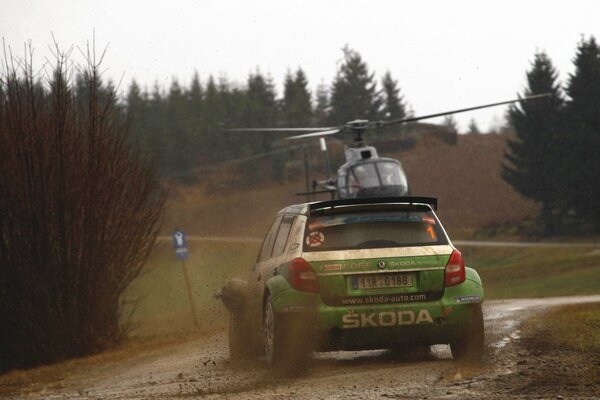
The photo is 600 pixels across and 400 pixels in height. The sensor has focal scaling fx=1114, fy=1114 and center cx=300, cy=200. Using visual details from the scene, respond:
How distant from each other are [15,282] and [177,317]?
1995 centimetres

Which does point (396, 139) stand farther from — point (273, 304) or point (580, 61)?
point (273, 304)

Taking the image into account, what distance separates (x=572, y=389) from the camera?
7617 millimetres

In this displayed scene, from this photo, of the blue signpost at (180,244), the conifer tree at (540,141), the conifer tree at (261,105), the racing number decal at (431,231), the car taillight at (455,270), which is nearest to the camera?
the car taillight at (455,270)

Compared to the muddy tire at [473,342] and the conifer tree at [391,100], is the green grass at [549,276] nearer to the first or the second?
the muddy tire at [473,342]

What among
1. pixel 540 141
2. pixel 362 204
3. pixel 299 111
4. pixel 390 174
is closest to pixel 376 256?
pixel 362 204

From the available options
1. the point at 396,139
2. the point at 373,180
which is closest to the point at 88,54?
the point at 373,180

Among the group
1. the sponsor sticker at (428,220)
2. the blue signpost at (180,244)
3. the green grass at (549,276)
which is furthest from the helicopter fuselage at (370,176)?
the sponsor sticker at (428,220)

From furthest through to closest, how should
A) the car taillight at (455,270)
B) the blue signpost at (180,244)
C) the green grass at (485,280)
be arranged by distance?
the green grass at (485,280)
the blue signpost at (180,244)
the car taillight at (455,270)

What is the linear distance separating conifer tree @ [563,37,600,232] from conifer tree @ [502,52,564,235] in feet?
10.6

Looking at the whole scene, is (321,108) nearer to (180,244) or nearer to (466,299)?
(180,244)

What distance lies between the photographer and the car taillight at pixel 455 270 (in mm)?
10047

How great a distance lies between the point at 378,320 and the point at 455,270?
87cm

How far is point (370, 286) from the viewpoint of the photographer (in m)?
9.90

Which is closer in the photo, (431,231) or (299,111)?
(431,231)
